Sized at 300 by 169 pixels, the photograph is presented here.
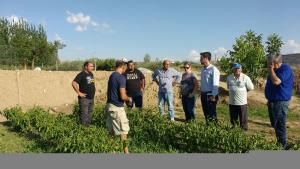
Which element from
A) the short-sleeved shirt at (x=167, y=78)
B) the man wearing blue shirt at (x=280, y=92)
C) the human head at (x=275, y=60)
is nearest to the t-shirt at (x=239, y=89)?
the man wearing blue shirt at (x=280, y=92)

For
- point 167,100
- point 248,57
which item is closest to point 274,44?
point 248,57

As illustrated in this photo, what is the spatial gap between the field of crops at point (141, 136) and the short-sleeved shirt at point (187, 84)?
0.99 metres

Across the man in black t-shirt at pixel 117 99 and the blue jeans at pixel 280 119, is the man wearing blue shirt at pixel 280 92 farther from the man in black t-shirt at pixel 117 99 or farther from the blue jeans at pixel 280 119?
the man in black t-shirt at pixel 117 99

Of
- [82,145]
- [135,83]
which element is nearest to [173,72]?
[135,83]

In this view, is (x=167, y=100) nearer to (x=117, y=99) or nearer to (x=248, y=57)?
(x=117, y=99)

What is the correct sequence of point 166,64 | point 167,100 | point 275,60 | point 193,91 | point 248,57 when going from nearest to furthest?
point 275,60 < point 193,91 < point 166,64 < point 167,100 < point 248,57

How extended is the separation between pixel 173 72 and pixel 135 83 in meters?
0.96

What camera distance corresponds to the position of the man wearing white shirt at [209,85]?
8.05 metres

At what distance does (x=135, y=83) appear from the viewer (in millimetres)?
9484

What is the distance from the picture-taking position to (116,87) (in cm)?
660

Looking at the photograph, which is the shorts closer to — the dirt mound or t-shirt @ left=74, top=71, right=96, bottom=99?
t-shirt @ left=74, top=71, right=96, bottom=99

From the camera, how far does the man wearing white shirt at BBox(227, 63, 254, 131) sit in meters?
7.70

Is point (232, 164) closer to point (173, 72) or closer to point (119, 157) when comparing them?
point (119, 157)

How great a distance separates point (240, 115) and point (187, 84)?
182 cm
